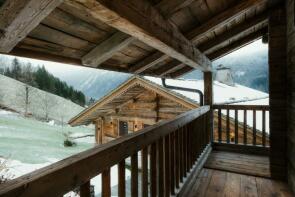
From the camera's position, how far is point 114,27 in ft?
6.40

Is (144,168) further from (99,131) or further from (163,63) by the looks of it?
(99,131)

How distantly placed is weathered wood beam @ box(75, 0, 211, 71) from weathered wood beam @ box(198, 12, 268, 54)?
1.36 meters

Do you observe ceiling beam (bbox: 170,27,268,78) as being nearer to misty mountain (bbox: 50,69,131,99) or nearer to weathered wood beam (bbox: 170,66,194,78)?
weathered wood beam (bbox: 170,66,194,78)

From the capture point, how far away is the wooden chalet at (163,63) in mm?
1389

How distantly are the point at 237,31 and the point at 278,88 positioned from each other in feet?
4.19

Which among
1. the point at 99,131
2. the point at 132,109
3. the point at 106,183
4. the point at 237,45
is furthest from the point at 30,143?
the point at 106,183

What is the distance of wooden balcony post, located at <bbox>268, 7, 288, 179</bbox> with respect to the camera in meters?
3.47

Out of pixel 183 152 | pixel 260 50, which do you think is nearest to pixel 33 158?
pixel 183 152

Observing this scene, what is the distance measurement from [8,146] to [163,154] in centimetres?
1963

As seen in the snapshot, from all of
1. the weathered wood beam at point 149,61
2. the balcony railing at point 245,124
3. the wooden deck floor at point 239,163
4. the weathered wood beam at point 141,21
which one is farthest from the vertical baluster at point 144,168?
the balcony railing at point 245,124

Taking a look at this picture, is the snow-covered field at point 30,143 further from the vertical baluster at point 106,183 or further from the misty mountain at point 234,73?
the vertical baluster at point 106,183

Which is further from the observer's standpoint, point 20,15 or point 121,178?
point 121,178

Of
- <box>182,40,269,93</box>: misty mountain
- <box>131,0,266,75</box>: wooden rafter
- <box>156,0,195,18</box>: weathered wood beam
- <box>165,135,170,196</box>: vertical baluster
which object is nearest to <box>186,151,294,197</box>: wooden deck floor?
<box>165,135,170,196</box>: vertical baluster

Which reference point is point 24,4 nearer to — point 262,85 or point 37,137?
point 37,137
